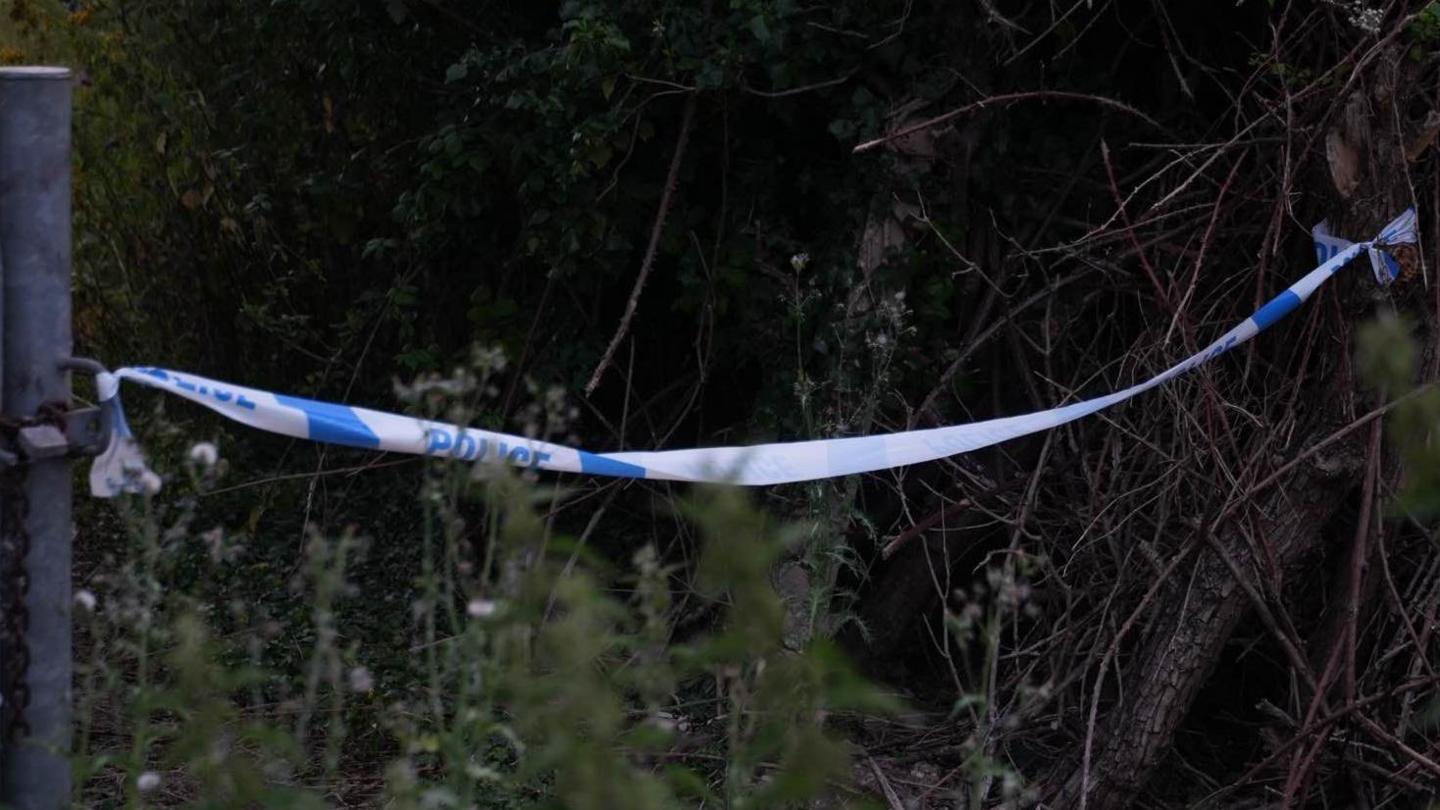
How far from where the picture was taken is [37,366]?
2666 mm

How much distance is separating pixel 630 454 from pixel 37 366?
1286mm

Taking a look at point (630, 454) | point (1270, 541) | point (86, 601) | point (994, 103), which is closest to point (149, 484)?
point (86, 601)

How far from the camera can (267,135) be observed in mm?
6742

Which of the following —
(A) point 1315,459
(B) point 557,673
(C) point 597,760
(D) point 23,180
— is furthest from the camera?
(A) point 1315,459

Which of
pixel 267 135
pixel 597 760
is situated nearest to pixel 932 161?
pixel 267 135

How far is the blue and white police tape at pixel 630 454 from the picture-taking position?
2.73 meters

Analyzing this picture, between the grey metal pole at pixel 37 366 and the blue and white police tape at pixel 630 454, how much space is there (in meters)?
0.09

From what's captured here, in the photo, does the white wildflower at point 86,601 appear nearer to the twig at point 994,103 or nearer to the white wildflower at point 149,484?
the white wildflower at point 149,484

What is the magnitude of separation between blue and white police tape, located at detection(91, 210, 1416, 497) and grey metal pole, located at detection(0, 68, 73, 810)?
0.31 feet

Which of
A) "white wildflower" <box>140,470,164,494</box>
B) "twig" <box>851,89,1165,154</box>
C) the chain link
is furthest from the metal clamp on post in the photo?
"twig" <box>851,89,1165,154</box>

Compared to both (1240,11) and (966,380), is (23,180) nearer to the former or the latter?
(966,380)

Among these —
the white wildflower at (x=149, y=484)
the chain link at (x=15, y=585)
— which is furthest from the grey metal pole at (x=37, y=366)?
the white wildflower at (x=149, y=484)

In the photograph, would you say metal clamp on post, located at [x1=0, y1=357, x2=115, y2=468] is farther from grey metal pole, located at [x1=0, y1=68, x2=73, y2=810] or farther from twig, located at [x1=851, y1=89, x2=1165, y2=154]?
twig, located at [x1=851, y1=89, x2=1165, y2=154]

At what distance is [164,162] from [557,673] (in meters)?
5.64
